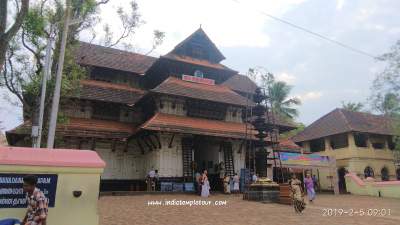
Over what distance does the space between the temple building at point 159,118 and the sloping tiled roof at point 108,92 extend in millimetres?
66

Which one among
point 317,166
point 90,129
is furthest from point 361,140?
point 90,129

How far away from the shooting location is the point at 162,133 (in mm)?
19859

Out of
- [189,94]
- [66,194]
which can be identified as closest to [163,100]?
[189,94]

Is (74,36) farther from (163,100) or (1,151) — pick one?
(1,151)

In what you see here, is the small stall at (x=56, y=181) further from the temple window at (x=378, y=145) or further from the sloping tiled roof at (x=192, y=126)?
the temple window at (x=378, y=145)

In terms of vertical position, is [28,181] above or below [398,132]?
below

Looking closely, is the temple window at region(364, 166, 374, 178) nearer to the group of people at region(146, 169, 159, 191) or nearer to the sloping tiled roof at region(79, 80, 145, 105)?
the group of people at region(146, 169, 159, 191)

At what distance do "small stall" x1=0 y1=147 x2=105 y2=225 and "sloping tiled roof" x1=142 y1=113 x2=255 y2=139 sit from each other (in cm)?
1194

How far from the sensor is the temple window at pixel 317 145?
33.9 metres

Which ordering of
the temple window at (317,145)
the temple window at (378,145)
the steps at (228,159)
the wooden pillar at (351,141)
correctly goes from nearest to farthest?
the steps at (228,159), the wooden pillar at (351,141), the temple window at (378,145), the temple window at (317,145)

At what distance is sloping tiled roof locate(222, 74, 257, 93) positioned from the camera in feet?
93.9

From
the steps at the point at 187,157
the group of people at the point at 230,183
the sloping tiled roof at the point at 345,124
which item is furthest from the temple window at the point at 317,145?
the steps at the point at 187,157

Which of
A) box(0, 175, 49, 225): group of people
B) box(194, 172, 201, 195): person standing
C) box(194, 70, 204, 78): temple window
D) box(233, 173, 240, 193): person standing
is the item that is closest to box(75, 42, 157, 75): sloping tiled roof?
box(194, 70, 204, 78): temple window

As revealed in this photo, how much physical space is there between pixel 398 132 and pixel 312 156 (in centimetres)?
795
